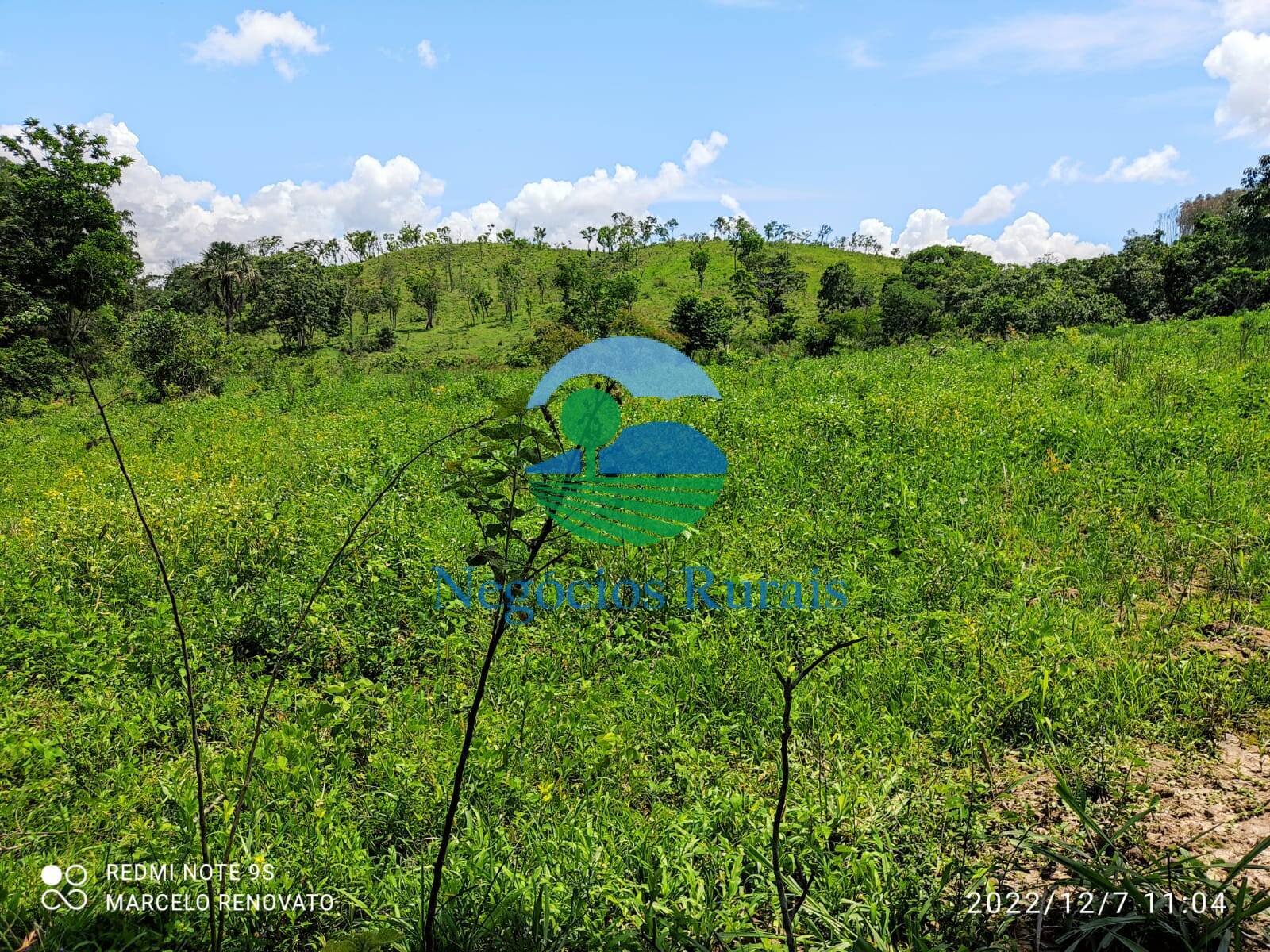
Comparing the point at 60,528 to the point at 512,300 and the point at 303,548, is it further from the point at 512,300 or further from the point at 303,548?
the point at 512,300

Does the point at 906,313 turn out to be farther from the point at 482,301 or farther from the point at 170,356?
the point at 170,356

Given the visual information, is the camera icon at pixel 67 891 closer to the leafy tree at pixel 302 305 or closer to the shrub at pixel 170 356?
the shrub at pixel 170 356

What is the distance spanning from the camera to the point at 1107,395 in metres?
7.23

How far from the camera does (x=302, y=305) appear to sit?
117ft

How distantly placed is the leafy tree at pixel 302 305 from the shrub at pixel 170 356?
1541 centimetres

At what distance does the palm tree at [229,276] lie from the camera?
40.2m

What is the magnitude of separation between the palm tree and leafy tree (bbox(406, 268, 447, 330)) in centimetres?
1015

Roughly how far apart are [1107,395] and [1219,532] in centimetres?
374

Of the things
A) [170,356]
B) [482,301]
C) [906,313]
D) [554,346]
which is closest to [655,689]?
[554,346]

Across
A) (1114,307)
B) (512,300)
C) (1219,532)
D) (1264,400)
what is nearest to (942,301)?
(1114,307)

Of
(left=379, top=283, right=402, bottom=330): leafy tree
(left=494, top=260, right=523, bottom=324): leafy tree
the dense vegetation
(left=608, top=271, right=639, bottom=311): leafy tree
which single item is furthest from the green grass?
(left=379, top=283, right=402, bottom=330): leafy tree

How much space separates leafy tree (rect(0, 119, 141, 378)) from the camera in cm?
1738
